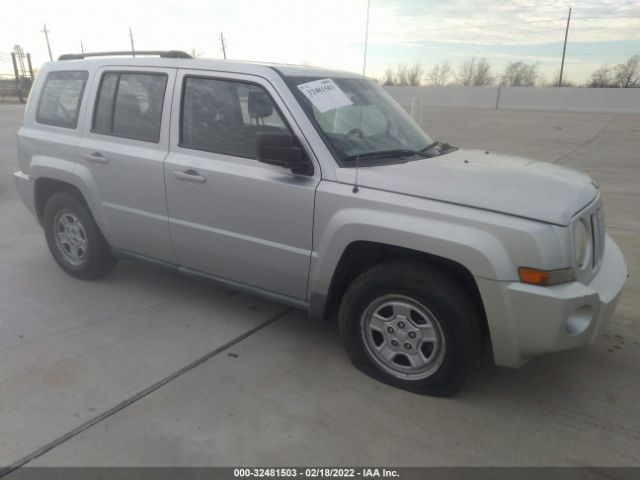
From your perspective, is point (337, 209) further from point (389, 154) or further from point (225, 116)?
point (225, 116)

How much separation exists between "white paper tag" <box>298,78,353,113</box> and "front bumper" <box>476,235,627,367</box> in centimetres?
152

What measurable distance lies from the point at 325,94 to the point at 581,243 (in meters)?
1.81

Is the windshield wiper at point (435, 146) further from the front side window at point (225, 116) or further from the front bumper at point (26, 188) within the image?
the front bumper at point (26, 188)

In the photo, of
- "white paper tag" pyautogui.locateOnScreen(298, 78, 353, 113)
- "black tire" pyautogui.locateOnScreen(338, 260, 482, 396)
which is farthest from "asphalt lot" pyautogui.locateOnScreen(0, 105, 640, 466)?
"white paper tag" pyautogui.locateOnScreen(298, 78, 353, 113)

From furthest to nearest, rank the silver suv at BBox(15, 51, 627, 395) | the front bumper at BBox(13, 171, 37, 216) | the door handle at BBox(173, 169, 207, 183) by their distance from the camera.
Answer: the front bumper at BBox(13, 171, 37, 216) → the door handle at BBox(173, 169, 207, 183) → the silver suv at BBox(15, 51, 627, 395)

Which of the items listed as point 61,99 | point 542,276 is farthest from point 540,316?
point 61,99

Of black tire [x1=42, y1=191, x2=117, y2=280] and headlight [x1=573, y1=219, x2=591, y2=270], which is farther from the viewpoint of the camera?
black tire [x1=42, y1=191, x2=117, y2=280]

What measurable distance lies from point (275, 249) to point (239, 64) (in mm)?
1308

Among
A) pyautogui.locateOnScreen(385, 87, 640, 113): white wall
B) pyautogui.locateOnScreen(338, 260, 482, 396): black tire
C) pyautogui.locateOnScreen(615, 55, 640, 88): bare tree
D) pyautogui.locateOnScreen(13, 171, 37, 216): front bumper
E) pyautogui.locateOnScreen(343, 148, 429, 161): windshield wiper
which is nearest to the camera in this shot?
pyautogui.locateOnScreen(338, 260, 482, 396): black tire

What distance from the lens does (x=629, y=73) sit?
4491 cm

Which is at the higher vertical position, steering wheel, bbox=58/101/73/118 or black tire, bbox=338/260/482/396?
steering wheel, bbox=58/101/73/118

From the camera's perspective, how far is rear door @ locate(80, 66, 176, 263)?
12.4 ft

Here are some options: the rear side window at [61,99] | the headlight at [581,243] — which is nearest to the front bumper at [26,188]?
the rear side window at [61,99]

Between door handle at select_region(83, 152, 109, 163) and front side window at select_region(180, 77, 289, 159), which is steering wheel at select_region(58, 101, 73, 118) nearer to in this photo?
door handle at select_region(83, 152, 109, 163)
